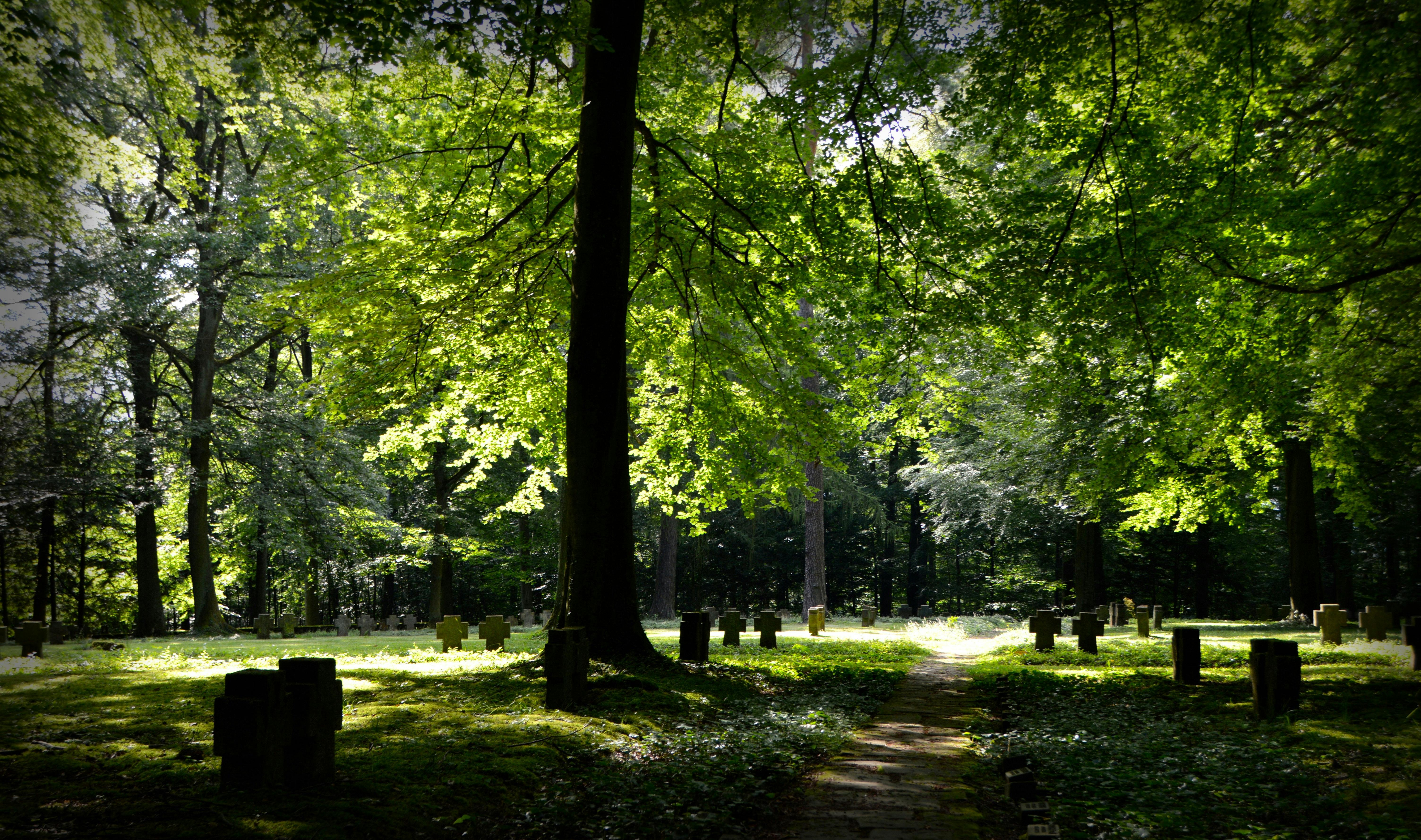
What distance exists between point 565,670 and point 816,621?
1451cm

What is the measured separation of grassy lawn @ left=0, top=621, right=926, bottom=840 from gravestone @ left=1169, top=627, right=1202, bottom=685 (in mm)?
3694

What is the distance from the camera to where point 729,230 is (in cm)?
1155

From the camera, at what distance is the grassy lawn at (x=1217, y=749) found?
4734mm

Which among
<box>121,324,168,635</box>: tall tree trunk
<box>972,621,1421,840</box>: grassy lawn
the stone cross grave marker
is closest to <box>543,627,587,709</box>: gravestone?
<box>972,621,1421,840</box>: grassy lawn

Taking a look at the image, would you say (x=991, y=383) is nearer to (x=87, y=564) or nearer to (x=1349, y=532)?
(x=1349, y=532)

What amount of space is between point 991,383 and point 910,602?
19558 millimetres

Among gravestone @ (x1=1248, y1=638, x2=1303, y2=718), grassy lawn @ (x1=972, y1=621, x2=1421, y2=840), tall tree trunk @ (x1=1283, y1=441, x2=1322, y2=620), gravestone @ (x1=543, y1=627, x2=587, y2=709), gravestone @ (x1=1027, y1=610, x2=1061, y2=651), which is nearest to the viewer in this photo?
grassy lawn @ (x1=972, y1=621, x2=1421, y2=840)

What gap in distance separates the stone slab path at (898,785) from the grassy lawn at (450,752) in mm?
281

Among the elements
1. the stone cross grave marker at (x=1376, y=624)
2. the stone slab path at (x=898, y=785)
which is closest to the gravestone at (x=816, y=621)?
the stone cross grave marker at (x=1376, y=624)

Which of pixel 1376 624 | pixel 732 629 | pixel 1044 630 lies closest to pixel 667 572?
pixel 732 629

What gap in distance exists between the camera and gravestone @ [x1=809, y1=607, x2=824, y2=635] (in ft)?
66.5

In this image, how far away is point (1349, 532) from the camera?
33750 millimetres

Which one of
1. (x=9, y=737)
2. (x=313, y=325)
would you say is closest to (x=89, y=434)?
(x=313, y=325)

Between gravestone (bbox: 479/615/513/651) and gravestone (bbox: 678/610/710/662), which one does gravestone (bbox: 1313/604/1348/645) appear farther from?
gravestone (bbox: 479/615/513/651)
